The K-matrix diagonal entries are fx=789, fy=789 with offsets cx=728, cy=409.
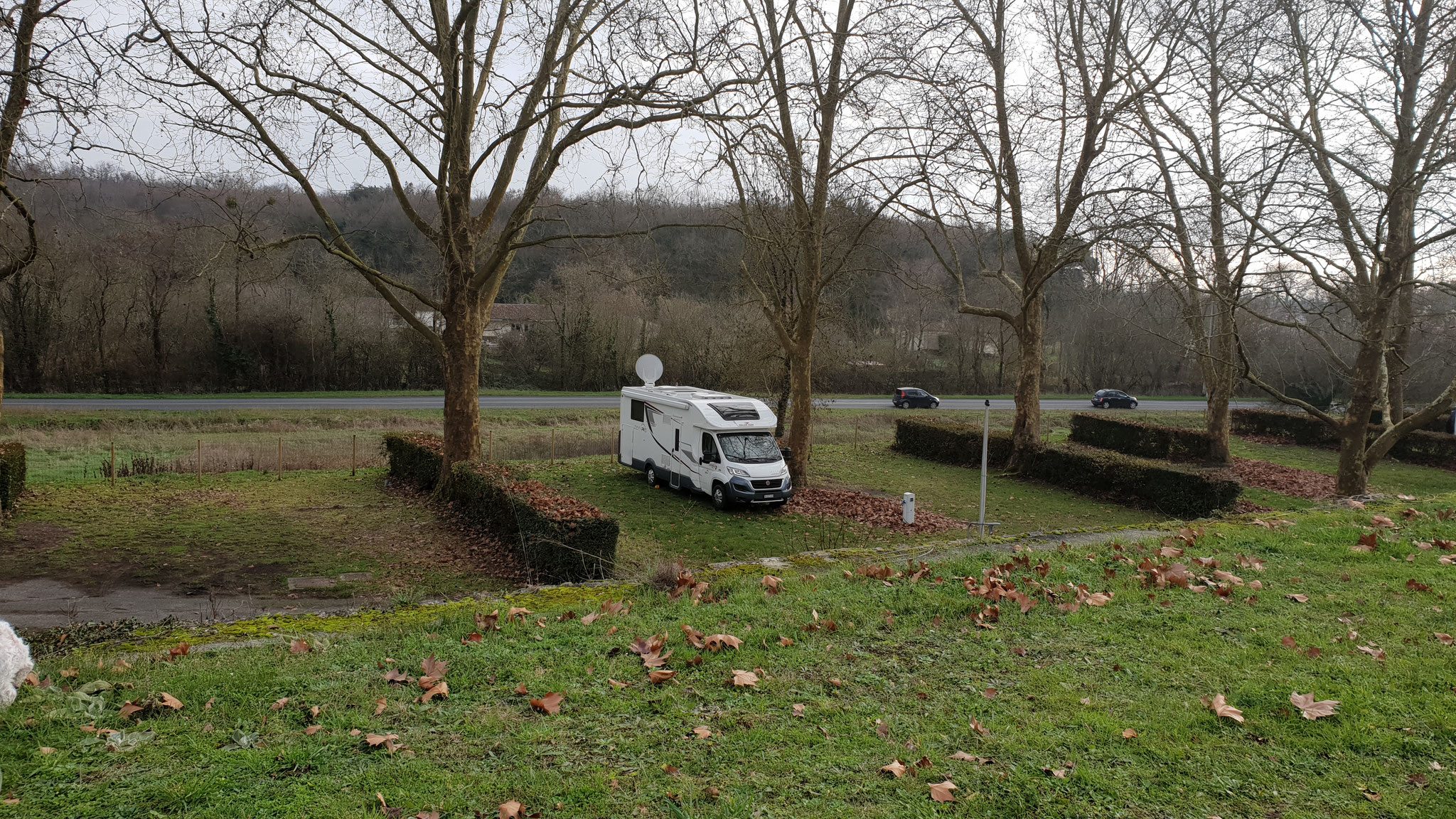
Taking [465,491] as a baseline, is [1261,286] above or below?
above

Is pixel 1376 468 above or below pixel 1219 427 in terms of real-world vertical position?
below

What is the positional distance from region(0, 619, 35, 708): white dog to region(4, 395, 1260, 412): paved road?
34204 mm

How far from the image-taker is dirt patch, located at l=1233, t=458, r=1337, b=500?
2105cm

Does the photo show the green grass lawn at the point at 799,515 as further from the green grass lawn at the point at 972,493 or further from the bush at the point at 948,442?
the bush at the point at 948,442

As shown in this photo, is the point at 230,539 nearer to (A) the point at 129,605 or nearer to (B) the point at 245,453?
(A) the point at 129,605

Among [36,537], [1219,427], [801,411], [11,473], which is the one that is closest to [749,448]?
[801,411]

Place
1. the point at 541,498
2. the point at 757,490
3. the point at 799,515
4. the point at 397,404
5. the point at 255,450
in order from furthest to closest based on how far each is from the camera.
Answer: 1. the point at 397,404
2. the point at 255,450
3. the point at 799,515
4. the point at 757,490
5. the point at 541,498

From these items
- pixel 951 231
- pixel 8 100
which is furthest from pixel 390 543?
pixel 951 231

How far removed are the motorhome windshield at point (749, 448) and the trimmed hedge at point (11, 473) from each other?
13233 millimetres

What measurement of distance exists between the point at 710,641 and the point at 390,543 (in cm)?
1002

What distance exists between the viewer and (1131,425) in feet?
91.1

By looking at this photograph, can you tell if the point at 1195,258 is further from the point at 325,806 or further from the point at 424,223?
the point at 325,806

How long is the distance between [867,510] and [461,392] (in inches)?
365

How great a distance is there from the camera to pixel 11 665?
441 cm
